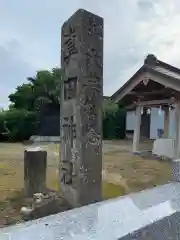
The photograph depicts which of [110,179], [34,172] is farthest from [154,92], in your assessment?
[34,172]

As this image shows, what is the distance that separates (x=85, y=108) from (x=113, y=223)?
9.92 feet

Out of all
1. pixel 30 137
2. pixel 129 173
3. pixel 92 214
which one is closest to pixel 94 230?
pixel 92 214

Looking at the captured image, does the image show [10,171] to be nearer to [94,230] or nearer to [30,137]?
[94,230]

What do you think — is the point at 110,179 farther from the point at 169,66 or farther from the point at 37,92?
the point at 37,92

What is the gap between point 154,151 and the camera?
38.3ft

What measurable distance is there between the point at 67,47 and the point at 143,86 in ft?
22.4

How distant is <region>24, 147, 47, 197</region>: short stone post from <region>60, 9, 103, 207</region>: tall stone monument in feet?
2.56

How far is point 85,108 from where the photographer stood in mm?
4590

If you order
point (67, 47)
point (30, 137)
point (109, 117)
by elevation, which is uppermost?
point (67, 47)

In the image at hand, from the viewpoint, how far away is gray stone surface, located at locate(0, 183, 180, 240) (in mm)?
1489

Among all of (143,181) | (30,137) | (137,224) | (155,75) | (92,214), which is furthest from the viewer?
(30,137)

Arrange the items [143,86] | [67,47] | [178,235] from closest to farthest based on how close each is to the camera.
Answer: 1. [178,235]
2. [67,47]
3. [143,86]

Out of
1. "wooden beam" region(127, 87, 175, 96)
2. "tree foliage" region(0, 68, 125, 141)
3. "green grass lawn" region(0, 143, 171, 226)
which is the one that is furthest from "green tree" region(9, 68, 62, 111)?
"green grass lawn" region(0, 143, 171, 226)

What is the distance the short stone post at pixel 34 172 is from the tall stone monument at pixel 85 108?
0.78 meters
